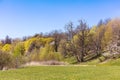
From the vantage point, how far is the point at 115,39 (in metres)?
76.4

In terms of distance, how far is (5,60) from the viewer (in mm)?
42625

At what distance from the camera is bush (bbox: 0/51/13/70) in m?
42.6

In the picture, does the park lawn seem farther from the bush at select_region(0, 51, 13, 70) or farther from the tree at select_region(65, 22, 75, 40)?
the tree at select_region(65, 22, 75, 40)

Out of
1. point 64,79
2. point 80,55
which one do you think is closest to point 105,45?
point 80,55

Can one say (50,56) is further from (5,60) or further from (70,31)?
(5,60)

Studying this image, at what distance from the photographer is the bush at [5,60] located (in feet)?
140

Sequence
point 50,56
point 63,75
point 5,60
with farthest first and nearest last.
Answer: point 50,56
point 5,60
point 63,75

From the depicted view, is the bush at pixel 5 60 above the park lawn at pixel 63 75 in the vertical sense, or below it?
above

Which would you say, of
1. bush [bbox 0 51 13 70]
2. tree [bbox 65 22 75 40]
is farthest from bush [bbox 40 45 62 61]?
bush [bbox 0 51 13 70]

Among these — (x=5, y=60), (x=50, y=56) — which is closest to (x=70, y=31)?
(x=50, y=56)

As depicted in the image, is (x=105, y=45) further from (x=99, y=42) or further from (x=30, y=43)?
(x=30, y=43)

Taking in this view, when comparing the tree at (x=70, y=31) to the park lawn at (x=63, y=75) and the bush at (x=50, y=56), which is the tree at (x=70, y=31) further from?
the park lawn at (x=63, y=75)

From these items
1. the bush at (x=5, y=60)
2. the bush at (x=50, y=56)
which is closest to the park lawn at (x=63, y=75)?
the bush at (x=5, y=60)

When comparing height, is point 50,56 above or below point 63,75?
above
